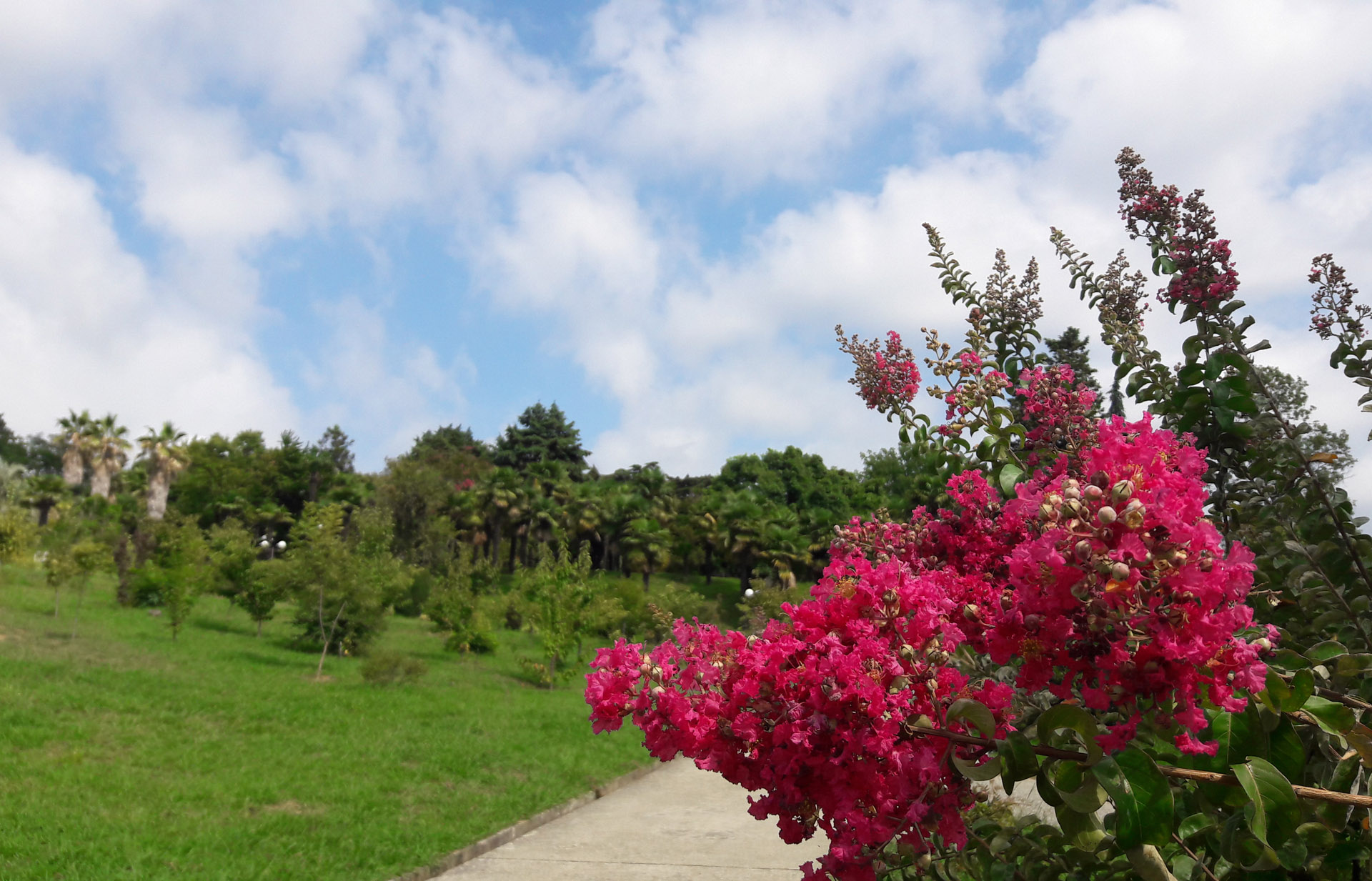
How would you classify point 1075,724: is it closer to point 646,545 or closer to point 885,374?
point 885,374

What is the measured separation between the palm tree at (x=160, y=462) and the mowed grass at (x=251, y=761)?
22585 mm

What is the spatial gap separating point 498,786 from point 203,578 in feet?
63.5

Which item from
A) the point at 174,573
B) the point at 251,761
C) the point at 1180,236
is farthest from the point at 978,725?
the point at 174,573

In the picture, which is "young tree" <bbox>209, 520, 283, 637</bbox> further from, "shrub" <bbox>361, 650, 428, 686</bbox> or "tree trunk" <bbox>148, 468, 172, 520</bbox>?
"tree trunk" <bbox>148, 468, 172, 520</bbox>

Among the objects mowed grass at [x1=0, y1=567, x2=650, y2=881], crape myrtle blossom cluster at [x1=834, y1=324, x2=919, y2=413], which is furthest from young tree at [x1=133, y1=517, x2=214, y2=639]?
crape myrtle blossom cluster at [x1=834, y1=324, x2=919, y2=413]

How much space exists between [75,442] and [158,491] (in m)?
4.31

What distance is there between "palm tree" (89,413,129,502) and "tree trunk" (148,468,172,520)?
2028 millimetres

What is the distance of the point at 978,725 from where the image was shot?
118 centimetres

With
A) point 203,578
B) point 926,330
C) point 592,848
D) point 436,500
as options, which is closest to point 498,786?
point 592,848

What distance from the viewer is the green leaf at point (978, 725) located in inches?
45.9

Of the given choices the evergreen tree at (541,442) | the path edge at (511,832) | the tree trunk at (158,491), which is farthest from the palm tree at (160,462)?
the path edge at (511,832)

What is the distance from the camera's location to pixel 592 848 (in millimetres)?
6734

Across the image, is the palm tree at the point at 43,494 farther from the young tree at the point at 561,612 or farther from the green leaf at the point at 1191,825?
the green leaf at the point at 1191,825

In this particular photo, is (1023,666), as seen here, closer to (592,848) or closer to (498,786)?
(592,848)
